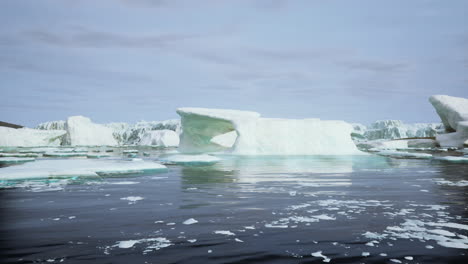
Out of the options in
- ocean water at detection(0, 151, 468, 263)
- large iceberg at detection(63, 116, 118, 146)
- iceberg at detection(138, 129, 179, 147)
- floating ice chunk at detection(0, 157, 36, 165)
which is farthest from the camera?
iceberg at detection(138, 129, 179, 147)

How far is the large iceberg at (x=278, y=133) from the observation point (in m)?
24.9

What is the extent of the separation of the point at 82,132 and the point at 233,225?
59327 millimetres

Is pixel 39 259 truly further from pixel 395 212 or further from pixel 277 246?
pixel 395 212

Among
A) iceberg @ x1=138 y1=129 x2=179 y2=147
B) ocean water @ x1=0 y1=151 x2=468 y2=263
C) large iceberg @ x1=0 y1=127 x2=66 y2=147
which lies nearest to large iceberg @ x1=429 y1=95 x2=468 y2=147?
ocean water @ x1=0 y1=151 x2=468 y2=263

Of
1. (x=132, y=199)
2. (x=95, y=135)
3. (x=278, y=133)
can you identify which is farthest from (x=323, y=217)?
(x=95, y=135)

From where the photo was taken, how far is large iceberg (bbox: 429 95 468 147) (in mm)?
40812

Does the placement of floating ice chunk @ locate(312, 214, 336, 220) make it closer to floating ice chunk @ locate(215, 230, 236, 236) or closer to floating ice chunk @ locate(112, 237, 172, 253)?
floating ice chunk @ locate(215, 230, 236, 236)

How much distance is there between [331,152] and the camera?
25.9 m

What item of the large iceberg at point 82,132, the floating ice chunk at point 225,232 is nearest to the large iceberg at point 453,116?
the floating ice chunk at point 225,232

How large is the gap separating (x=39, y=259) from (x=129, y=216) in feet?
6.59

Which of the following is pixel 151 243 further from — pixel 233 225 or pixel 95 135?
pixel 95 135

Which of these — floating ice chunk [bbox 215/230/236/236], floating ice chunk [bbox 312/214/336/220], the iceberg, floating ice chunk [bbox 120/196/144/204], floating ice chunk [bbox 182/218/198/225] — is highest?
the iceberg

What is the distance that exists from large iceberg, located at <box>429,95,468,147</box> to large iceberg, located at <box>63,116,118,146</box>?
49142 millimetres

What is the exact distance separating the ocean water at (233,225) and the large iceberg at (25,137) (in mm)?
48017
